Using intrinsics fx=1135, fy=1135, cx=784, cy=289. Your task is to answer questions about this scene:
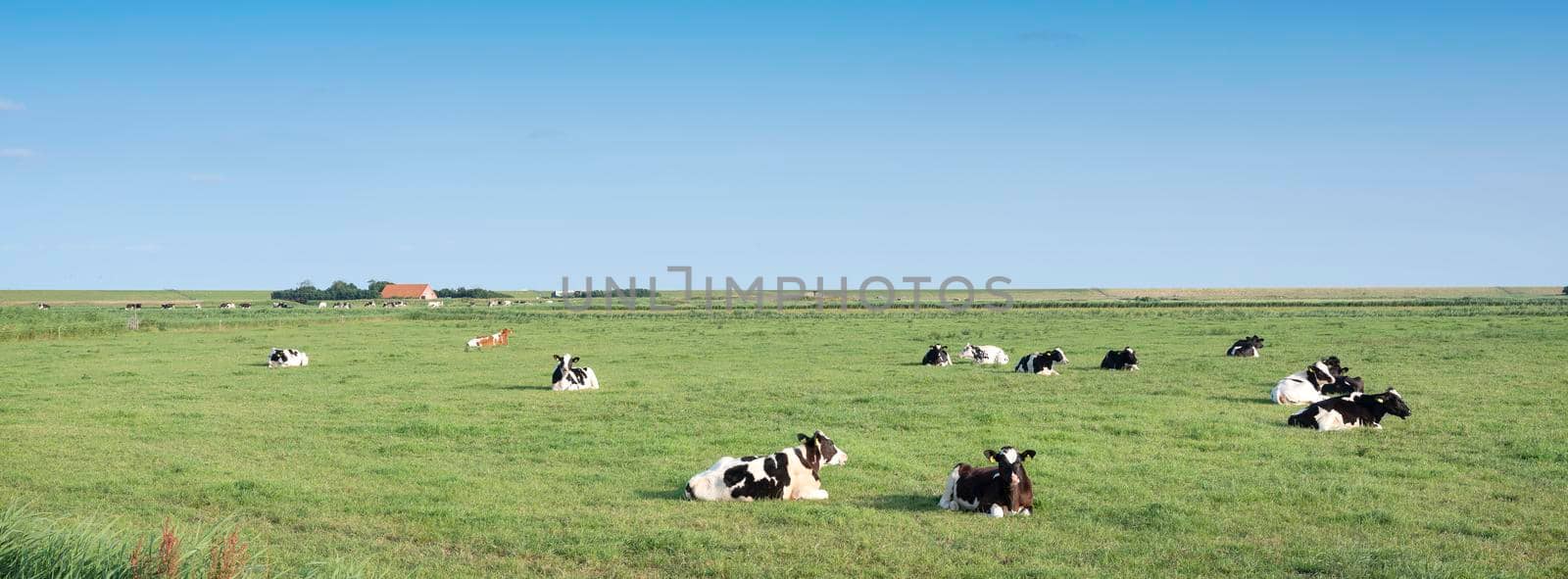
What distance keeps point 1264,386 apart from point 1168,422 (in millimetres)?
7467

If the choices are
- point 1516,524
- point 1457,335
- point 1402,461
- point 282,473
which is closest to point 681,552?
point 282,473

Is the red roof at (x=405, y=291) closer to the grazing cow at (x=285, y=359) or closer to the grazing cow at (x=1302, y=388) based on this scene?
the grazing cow at (x=285, y=359)

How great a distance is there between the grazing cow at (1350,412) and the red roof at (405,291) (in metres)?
183

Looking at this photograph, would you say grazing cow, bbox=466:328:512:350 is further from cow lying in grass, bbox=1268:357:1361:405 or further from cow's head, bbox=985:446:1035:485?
cow's head, bbox=985:446:1035:485

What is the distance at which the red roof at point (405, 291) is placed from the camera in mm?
190938

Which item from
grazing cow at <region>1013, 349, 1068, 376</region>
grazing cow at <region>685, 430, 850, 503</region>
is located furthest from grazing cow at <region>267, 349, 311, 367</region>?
grazing cow at <region>685, 430, 850, 503</region>

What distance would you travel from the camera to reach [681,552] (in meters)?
9.70

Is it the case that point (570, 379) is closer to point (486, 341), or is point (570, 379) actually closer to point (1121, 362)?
point (1121, 362)

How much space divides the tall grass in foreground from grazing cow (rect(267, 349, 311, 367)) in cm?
2858

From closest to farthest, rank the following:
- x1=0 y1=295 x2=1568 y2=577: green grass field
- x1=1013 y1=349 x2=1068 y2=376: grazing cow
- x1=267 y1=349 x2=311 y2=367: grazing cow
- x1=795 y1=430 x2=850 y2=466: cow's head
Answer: x1=0 y1=295 x2=1568 y2=577: green grass field < x1=795 y1=430 x2=850 y2=466: cow's head < x1=1013 y1=349 x2=1068 y2=376: grazing cow < x1=267 y1=349 x2=311 y2=367: grazing cow

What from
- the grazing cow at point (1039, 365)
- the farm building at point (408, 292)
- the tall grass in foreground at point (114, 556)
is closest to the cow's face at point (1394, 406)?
the grazing cow at point (1039, 365)

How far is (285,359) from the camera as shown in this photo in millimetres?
33969

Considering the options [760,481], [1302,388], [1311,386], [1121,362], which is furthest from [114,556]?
[1121,362]

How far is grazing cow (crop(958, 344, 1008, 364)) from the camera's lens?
3359 centimetres
